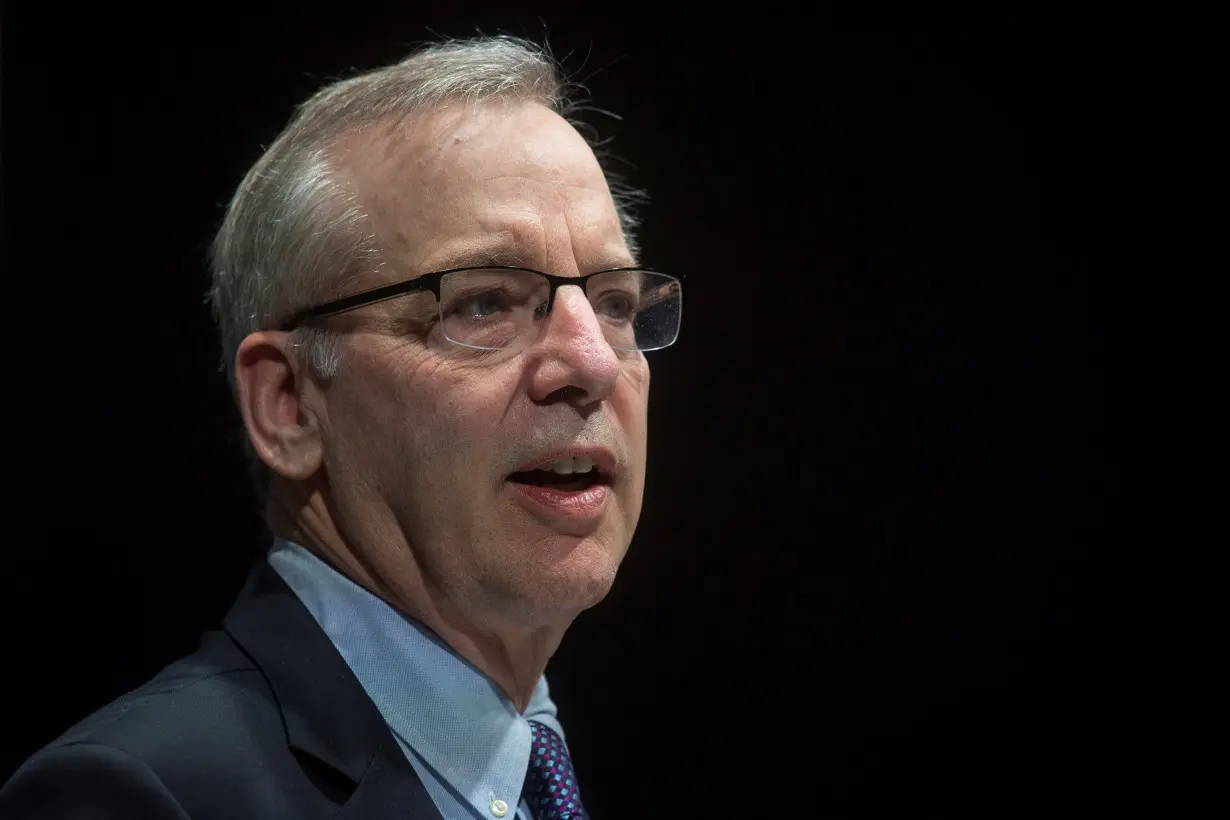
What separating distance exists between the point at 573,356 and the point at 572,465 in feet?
0.49

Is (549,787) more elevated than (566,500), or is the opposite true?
(566,500)

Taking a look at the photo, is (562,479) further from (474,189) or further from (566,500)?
(474,189)

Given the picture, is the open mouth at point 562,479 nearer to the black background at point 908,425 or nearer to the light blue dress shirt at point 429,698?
the light blue dress shirt at point 429,698

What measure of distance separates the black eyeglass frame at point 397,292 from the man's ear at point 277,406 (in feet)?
0.13

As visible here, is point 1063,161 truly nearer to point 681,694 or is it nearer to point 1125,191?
point 1125,191

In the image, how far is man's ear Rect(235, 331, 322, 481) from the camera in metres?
1.53

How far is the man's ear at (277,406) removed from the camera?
5.01 ft

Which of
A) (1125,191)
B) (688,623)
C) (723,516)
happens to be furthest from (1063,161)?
(688,623)

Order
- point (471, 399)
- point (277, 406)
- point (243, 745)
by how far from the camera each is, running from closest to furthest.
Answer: point (243, 745) → point (471, 399) → point (277, 406)

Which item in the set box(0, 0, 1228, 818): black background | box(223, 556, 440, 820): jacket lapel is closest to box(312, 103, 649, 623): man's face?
box(223, 556, 440, 820): jacket lapel

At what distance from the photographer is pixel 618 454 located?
1525 mm

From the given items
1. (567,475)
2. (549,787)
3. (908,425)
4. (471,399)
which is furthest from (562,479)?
(908,425)

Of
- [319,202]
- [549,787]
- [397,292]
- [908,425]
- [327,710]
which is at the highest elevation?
[319,202]

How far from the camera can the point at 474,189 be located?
1498 millimetres
